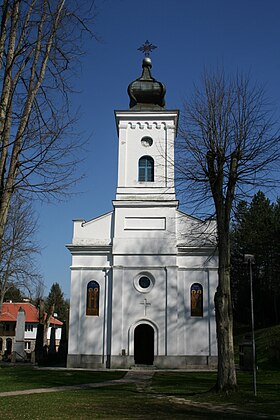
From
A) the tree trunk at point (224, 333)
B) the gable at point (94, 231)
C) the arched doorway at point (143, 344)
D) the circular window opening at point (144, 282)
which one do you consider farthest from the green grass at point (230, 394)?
the gable at point (94, 231)

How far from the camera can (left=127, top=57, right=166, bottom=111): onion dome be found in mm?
30906

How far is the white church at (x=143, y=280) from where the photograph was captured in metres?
26.8

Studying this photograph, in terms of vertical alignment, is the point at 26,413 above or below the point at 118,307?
below

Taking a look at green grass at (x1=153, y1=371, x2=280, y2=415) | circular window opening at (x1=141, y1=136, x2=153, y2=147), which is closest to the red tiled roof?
circular window opening at (x1=141, y1=136, x2=153, y2=147)

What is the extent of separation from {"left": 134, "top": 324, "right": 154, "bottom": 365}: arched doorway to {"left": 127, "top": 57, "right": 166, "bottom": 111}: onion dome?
13572 millimetres

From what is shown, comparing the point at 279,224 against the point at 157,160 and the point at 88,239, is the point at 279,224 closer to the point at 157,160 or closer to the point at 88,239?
the point at 157,160

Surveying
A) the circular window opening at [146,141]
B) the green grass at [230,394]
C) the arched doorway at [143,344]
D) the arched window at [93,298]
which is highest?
the circular window opening at [146,141]

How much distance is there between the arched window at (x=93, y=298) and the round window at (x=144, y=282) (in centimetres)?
229

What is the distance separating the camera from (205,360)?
86.9 feet

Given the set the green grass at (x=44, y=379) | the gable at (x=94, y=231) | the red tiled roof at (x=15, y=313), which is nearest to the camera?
the green grass at (x=44, y=379)

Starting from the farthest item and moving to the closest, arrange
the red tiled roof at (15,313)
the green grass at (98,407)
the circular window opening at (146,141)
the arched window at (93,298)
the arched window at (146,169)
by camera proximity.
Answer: the red tiled roof at (15,313) < the circular window opening at (146,141) < the arched window at (146,169) < the arched window at (93,298) < the green grass at (98,407)

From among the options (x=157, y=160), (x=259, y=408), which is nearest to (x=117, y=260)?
(x=157, y=160)

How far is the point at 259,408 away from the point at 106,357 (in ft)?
52.6

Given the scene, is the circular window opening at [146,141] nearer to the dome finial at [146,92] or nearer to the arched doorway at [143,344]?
the dome finial at [146,92]
